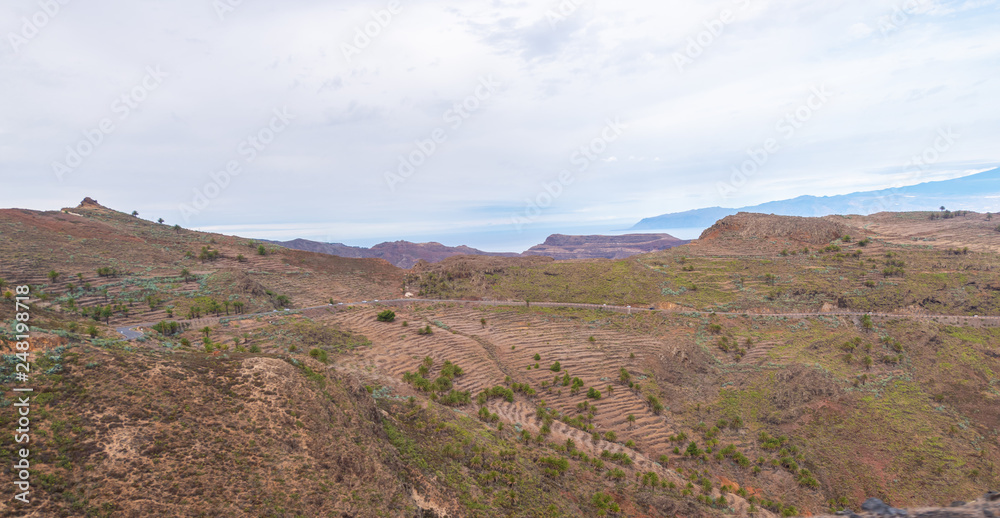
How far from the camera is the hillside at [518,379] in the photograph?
9.99 m

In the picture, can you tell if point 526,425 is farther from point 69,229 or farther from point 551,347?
point 69,229

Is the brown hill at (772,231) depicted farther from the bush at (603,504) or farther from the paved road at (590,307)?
the bush at (603,504)

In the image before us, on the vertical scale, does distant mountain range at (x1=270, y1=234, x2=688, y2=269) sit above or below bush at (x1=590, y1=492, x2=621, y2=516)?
above

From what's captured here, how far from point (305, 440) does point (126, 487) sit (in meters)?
3.80

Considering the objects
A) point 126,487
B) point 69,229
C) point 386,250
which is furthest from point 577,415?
point 386,250

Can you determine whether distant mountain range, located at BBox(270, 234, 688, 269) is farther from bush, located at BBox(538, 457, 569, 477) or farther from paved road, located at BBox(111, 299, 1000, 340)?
bush, located at BBox(538, 457, 569, 477)

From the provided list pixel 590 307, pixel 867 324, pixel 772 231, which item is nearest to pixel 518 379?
pixel 590 307

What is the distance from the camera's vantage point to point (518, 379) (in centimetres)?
2880

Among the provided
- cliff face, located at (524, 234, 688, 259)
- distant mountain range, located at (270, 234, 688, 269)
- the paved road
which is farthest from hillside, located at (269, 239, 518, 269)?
the paved road

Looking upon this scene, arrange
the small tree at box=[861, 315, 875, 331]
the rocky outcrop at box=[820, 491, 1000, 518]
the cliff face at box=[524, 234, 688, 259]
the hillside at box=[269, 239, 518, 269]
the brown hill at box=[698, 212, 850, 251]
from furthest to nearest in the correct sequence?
the cliff face at box=[524, 234, 688, 259] < the hillside at box=[269, 239, 518, 269] < the brown hill at box=[698, 212, 850, 251] < the small tree at box=[861, 315, 875, 331] < the rocky outcrop at box=[820, 491, 1000, 518]

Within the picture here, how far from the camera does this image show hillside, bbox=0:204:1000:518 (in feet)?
32.8

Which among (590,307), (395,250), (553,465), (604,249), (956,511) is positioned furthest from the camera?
(604,249)

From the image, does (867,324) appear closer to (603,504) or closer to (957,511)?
(603,504)

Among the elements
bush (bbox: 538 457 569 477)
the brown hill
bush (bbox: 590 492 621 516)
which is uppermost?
the brown hill
